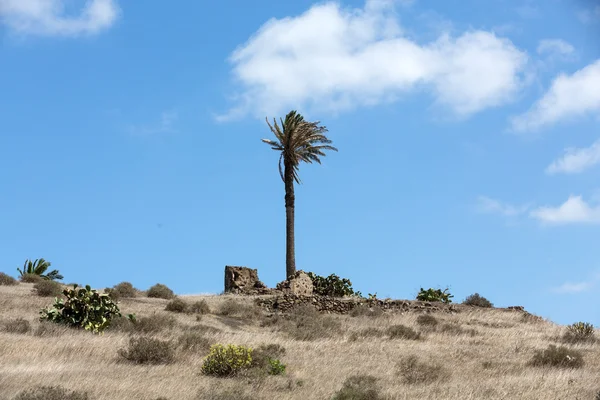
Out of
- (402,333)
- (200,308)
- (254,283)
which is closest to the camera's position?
(402,333)

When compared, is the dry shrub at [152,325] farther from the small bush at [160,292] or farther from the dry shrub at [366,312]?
the dry shrub at [366,312]

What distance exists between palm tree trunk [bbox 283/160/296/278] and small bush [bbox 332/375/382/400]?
93.1 ft

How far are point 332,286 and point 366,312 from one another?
779cm

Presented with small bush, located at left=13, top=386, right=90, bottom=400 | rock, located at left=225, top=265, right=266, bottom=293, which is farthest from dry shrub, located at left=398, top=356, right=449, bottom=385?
rock, located at left=225, top=265, right=266, bottom=293

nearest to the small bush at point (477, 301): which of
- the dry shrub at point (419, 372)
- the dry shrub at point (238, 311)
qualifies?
the dry shrub at point (238, 311)

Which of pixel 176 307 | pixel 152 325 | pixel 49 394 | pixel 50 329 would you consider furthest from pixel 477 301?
pixel 49 394

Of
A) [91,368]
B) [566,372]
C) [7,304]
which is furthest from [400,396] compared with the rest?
[7,304]

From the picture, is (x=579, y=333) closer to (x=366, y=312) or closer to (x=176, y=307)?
(x=366, y=312)

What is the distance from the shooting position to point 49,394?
1233 centimetres

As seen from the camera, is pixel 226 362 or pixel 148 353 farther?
pixel 148 353

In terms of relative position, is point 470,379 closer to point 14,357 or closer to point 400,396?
point 400,396

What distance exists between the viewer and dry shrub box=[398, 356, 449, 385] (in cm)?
A: 1580

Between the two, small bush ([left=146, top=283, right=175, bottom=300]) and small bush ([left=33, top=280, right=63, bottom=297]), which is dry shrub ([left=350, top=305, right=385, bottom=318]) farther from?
small bush ([left=33, top=280, right=63, bottom=297])

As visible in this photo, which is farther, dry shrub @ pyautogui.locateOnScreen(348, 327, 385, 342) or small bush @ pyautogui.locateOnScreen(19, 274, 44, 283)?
small bush @ pyautogui.locateOnScreen(19, 274, 44, 283)
